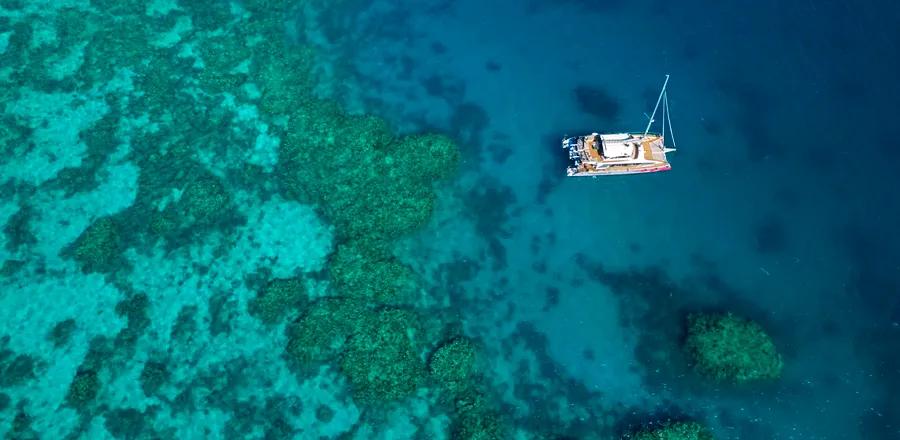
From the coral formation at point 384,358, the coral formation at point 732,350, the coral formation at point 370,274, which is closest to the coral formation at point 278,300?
the coral formation at point 370,274

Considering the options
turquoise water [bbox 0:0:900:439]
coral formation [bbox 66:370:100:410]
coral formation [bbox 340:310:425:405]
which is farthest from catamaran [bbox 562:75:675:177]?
coral formation [bbox 66:370:100:410]

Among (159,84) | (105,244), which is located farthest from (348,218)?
(159,84)

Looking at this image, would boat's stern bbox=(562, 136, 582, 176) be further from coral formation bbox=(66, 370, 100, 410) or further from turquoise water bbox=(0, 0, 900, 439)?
coral formation bbox=(66, 370, 100, 410)

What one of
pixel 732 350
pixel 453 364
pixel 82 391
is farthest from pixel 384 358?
pixel 732 350

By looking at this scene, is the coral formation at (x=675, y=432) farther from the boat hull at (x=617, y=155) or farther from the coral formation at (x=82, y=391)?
the coral formation at (x=82, y=391)

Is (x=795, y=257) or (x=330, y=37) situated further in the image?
(x=330, y=37)

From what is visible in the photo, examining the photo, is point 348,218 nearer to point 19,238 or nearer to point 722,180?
point 19,238

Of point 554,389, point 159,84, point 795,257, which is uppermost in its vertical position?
point 159,84
